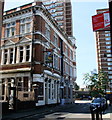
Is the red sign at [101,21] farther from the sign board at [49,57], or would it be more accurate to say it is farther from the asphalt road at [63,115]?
the sign board at [49,57]

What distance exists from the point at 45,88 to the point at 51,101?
2760 millimetres

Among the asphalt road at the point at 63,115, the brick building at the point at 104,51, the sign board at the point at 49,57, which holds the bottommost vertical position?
the asphalt road at the point at 63,115

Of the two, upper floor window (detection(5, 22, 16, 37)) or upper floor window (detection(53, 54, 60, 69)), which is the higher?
upper floor window (detection(5, 22, 16, 37))

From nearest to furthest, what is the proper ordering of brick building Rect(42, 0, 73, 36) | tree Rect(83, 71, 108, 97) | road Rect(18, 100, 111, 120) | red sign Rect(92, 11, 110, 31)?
red sign Rect(92, 11, 110, 31) → road Rect(18, 100, 111, 120) → tree Rect(83, 71, 108, 97) → brick building Rect(42, 0, 73, 36)

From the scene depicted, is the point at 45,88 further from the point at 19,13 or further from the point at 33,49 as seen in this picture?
the point at 19,13

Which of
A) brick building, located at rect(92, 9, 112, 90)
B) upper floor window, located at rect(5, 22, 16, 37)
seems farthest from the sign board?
brick building, located at rect(92, 9, 112, 90)

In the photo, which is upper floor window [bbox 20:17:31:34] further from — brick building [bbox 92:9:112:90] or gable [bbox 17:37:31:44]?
brick building [bbox 92:9:112:90]

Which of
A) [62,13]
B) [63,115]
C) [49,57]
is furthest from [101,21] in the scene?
[62,13]

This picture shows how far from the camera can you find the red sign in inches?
195

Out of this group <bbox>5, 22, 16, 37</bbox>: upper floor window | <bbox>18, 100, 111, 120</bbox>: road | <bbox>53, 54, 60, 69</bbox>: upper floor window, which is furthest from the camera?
<bbox>53, 54, 60, 69</bbox>: upper floor window

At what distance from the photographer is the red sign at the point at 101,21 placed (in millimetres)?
4947

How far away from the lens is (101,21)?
5.05m

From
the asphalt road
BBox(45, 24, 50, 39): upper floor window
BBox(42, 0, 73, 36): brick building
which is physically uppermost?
BBox(42, 0, 73, 36): brick building

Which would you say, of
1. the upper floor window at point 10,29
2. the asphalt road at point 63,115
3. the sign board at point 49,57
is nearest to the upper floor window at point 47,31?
the sign board at point 49,57
